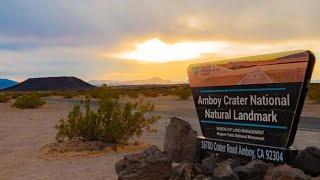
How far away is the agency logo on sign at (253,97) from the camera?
902 cm

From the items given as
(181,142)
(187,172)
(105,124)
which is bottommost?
(187,172)

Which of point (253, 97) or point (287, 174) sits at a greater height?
point (253, 97)

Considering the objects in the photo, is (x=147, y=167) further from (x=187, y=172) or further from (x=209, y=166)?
(x=209, y=166)

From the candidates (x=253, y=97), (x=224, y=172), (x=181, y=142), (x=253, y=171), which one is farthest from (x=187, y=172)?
(x=181, y=142)

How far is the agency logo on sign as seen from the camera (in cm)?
902

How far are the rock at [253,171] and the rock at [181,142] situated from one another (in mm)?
2876

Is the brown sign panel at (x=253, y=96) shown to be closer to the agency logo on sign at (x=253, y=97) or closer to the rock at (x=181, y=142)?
the agency logo on sign at (x=253, y=97)

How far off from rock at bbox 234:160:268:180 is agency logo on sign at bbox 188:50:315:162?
575mm

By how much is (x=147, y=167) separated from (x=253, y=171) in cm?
191

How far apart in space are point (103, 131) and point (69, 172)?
13.2 ft

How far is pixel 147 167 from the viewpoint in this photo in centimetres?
991

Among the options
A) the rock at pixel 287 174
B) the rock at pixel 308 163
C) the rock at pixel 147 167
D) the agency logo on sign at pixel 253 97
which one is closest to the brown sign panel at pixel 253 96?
the agency logo on sign at pixel 253 97

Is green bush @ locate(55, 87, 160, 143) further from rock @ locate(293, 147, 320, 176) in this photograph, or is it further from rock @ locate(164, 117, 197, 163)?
rock @ locate(293, 147, 320, 176)

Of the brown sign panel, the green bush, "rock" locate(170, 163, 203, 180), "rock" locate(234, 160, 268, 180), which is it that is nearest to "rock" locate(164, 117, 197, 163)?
the brown sign panel
